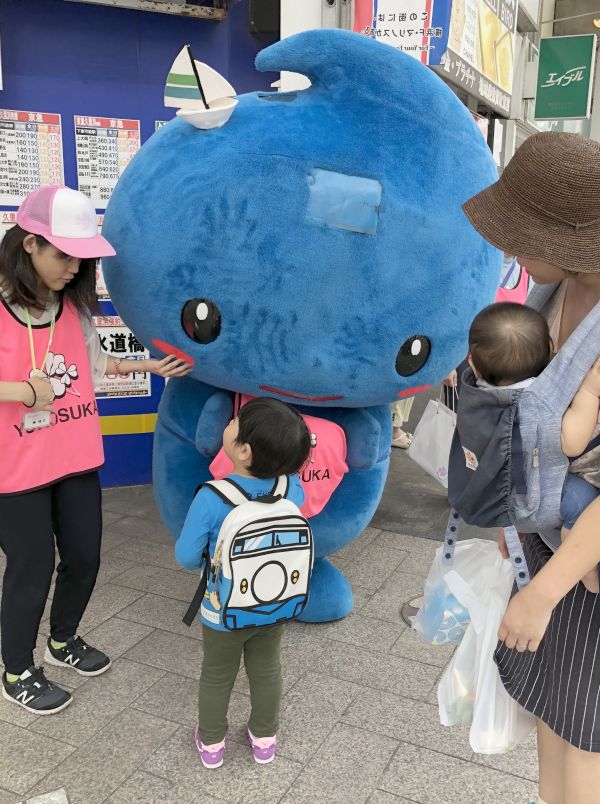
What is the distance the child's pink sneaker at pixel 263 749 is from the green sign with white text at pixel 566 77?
950 centimetres

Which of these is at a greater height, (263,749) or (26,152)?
(26,152)

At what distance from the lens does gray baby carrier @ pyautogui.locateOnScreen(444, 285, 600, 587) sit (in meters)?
1.47

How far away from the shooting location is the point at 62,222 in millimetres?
2408

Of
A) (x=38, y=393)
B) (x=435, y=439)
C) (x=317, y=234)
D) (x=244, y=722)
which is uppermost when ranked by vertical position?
(x=317, y=234)

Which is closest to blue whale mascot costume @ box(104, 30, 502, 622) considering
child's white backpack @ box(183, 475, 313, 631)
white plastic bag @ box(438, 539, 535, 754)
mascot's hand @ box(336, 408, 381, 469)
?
mascot's hand @ box(336, 408, 381, 469)

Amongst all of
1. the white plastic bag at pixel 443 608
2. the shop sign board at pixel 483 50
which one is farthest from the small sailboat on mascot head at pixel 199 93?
the shop sign board at pixel 483 50

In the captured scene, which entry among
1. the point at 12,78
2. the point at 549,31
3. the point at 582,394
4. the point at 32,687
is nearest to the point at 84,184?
the point at 12,78

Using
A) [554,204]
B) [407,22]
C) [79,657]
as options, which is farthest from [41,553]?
[407,22]

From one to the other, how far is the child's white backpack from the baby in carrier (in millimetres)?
679

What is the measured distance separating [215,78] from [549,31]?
12.7 metres

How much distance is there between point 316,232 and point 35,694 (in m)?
1.97

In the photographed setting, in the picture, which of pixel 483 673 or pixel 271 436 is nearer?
pixel 483 673

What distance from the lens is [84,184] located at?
4602 mm

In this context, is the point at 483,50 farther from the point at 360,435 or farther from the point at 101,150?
the point at 360,435
